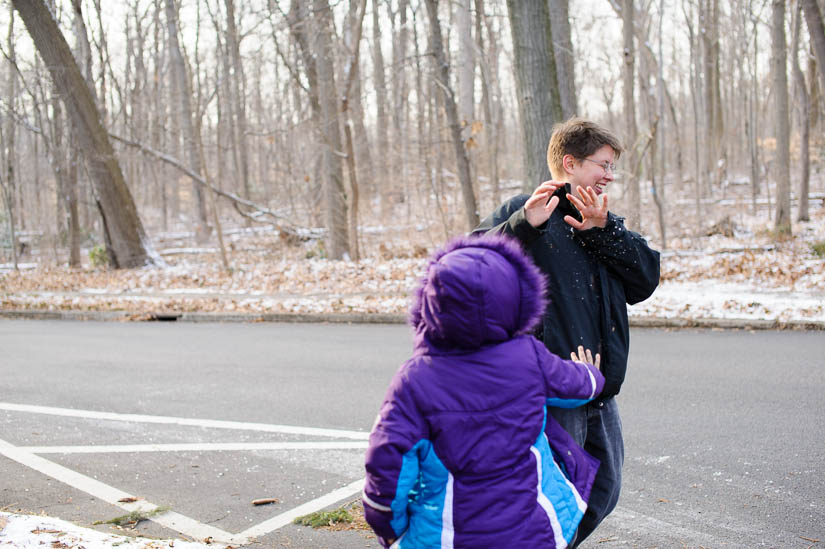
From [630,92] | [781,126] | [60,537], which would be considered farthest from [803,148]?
[60,537]

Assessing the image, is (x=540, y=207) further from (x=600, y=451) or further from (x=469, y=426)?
(x=600, y=451)

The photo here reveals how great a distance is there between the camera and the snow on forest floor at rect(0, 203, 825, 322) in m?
11.4

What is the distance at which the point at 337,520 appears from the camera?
425cm

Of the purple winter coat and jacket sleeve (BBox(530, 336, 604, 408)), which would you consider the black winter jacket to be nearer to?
jacket sleeve (BBox(530, 336, 604, 408))

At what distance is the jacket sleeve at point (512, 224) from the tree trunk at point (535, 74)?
840 centimetres

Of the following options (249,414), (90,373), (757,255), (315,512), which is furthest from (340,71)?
(315,512)

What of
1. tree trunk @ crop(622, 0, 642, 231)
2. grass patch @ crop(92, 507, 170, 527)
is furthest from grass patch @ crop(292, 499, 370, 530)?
tree trunk @ crop(622, 0, 642, 231)

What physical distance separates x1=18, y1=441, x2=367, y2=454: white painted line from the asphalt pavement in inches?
0.9

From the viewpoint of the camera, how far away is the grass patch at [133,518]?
14.0 ft

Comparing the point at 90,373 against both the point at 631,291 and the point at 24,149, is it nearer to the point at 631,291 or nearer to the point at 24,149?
the point at 631,291

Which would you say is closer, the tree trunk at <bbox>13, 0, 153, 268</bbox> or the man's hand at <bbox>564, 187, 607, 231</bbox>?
the man's hand at <bbox>564, 187, 607, 231</bbox>

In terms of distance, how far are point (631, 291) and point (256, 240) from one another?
2854 cm

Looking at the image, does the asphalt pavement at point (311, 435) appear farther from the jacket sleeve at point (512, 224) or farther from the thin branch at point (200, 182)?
the thin branch at point (200, 182)

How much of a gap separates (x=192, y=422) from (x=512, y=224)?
4.66m
